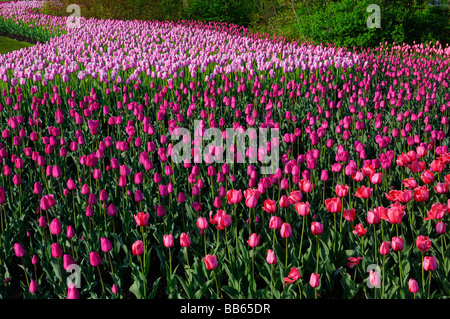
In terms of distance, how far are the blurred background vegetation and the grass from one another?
317 centimetres

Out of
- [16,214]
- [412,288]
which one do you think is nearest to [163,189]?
[16,214]

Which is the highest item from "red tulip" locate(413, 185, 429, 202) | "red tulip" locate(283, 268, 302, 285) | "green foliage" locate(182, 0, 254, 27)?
"green foliage" locate(182, 0, 254, 27)

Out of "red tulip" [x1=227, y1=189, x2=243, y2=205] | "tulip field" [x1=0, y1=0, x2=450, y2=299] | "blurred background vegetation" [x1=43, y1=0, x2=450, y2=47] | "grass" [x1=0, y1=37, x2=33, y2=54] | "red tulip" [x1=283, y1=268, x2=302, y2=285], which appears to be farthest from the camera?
"grass" [x1=0, y1=37, x2=33, y2=54]

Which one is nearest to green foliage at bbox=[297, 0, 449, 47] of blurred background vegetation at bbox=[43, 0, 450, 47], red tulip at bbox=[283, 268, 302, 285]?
blurred background vegetation at bbox=[43, 0, 450, 47]

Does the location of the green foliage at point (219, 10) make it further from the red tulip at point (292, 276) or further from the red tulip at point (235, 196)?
the red tulip at point (292, 276)

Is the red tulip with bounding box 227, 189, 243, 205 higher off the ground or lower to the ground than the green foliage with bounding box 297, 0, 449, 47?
lower

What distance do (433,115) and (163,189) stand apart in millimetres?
4361

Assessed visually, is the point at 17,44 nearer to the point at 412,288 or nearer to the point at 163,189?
the point at 163,189

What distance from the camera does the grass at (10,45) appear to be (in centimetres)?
1673

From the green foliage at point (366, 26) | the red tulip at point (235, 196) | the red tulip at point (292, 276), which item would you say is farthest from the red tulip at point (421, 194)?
the green foliage at point (366, 26)

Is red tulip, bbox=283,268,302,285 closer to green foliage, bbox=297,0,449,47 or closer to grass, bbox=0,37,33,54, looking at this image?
green foliage, bbox=297,0,449,47

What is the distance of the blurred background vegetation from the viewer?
40.6 feet

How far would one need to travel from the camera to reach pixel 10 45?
1741cm

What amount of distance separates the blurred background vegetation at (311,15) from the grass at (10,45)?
3.17 metres
